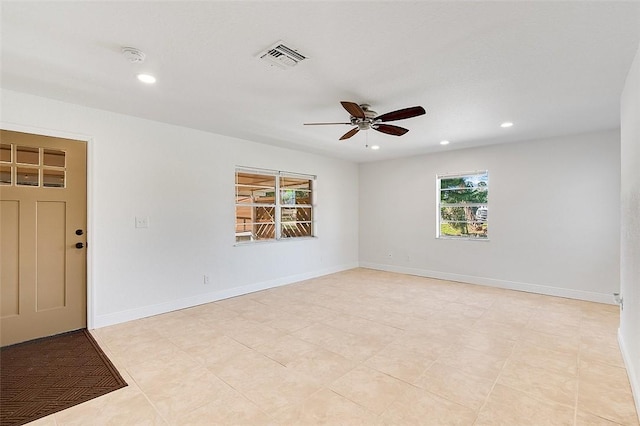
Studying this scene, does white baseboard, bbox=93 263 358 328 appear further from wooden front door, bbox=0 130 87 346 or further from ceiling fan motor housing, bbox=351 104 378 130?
ceiling fan motor housing, bbox=351 104 378 130

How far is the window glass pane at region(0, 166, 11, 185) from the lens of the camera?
2.97 m

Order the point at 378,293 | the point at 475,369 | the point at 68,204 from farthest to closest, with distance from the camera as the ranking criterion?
the point at 378,293, the point at 68,204, the point at 475,369

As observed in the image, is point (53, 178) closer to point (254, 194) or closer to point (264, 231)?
point (254, 194)

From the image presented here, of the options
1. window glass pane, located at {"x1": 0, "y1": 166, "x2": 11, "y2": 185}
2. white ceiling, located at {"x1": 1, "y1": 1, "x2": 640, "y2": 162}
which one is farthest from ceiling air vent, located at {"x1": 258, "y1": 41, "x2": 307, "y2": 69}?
window glass pane, located at {"x1": 0, "y1": 166, "x2": 11, "y2": 185}

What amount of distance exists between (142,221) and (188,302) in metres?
1.28

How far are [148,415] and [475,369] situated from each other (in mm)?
2450

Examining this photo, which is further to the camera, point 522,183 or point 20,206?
point 522,183

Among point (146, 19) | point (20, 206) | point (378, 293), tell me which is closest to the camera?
point (146, 19)

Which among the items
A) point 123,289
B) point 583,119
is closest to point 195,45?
point 123,289

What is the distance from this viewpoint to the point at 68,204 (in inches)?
132

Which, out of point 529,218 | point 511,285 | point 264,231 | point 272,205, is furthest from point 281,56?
point 511,285

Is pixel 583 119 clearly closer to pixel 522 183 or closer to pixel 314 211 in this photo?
pixel 522 183

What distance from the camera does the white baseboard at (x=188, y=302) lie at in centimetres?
354

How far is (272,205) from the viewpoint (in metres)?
5.46
